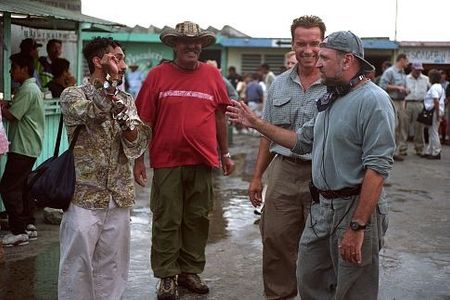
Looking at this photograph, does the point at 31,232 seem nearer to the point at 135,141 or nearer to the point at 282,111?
the point at 135,141

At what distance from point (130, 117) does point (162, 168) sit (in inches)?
43.4

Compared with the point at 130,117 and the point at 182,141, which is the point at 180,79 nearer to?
the point at 182,141

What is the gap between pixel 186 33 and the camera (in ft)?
16.9

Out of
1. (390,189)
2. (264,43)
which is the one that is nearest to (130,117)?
(390,189)

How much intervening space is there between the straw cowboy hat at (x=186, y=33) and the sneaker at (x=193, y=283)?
73.8 inches

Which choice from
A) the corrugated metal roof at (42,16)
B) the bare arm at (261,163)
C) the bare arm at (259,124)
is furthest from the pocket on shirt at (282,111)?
the corrugated metal roof at (42,16)

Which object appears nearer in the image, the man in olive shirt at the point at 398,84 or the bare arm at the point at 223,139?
the bare arm at the point at 223,139

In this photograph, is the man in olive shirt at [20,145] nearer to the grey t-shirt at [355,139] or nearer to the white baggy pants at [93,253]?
the white baggy pants at [93,253]

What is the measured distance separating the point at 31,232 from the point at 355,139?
453 centimetres

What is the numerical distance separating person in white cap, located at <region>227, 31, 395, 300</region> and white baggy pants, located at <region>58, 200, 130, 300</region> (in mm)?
1222

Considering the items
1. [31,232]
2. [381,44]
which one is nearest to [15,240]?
[31,232]

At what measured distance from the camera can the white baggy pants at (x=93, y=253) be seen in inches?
162

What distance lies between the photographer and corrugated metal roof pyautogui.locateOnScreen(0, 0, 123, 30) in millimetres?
7031

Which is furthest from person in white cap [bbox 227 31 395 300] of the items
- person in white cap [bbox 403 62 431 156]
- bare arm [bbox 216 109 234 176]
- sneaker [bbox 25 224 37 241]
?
person in white cap [bbox 403 62 431 156]
